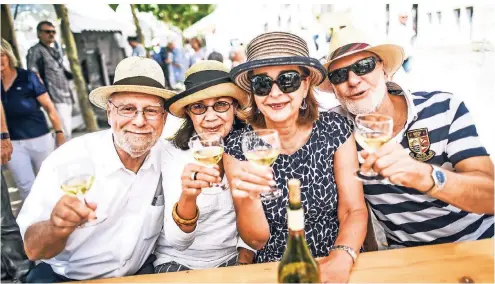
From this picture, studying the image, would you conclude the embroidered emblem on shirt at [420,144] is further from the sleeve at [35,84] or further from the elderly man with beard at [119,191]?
the sleeve at [35,84]

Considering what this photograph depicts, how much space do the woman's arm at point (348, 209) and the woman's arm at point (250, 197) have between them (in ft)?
1.40

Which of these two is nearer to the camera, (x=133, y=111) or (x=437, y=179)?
(x=437, y=179)

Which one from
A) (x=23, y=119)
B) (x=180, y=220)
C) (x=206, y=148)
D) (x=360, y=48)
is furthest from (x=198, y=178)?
(x=23, y=119)

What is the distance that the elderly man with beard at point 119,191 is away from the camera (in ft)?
7.79

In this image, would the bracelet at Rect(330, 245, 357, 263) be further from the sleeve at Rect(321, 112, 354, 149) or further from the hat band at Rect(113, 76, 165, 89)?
the hat band at Rect(113, 76, 165, 89)

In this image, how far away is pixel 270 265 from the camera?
1.87 metres

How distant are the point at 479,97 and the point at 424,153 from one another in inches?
271

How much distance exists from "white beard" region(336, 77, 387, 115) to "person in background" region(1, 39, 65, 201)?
403 cm

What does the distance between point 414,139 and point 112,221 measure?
190cm

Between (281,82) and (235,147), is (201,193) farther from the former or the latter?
(281,82)

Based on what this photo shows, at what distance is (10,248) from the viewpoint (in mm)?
3875

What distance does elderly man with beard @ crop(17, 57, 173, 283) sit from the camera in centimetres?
237

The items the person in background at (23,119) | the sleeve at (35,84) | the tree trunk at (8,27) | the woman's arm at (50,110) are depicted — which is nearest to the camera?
the person in background at (23,119)

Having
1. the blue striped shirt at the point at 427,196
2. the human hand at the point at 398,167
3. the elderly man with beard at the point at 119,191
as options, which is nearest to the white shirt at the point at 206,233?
the elderly man with beard at the point at 119,191
